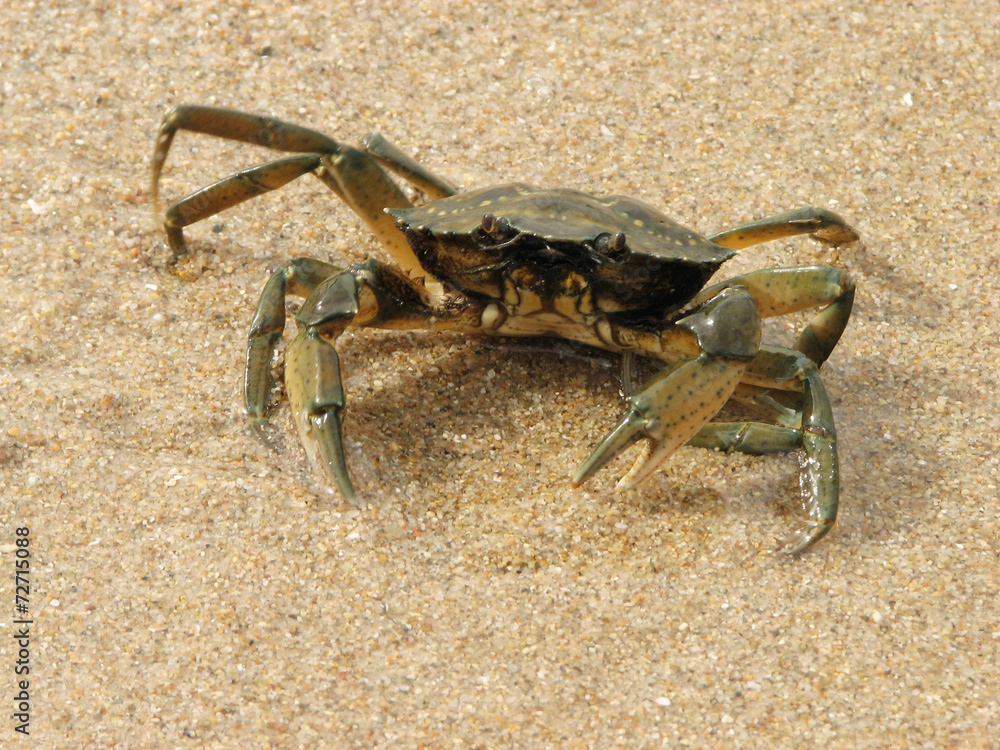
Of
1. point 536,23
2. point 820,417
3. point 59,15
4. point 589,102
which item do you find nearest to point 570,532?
point 820,417

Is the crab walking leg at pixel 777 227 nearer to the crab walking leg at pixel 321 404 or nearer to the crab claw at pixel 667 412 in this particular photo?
the crab claw at pixel 667 412

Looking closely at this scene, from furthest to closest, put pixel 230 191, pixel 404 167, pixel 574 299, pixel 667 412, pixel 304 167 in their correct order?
pixel 404 167, pixel 230 191, pixel 304 167, pixel 574 299, pixel 667 412

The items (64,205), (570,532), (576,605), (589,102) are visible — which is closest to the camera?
(576,605)

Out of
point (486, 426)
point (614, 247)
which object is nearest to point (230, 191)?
point (486, 426)

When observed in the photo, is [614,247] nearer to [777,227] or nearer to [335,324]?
[335,324]

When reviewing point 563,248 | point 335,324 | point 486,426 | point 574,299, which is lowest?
point 486,426

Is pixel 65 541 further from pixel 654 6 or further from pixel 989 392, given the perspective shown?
pixel 654 6

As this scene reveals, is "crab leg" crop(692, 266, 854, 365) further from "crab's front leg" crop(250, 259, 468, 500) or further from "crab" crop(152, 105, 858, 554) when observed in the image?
"crab's front leg" crop(250, 259, 468, 500)
